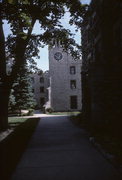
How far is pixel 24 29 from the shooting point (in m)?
19.0

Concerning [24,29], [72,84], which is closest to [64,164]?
[24,29]

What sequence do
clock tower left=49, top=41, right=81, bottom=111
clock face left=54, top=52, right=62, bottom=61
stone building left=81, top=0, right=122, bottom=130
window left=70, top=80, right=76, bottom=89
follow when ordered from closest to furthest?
stone building left=81, top=0, right=122, bottom=130
clock tower left=49, top=41, right=81, bottom=111
clock face left=54, top=52, right=62, bottom=61
window left=70, top=80, right=76, bottom=89

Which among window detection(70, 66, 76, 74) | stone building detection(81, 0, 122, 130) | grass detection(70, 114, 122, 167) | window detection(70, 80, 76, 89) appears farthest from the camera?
window detection(70, 66, 76, 74)

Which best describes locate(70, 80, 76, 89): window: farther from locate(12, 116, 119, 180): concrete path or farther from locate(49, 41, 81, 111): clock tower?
locate(12, 116, 119, 180): concrete path

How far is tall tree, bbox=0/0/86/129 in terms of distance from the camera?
15.1 meters

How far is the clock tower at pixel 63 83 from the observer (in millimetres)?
45375

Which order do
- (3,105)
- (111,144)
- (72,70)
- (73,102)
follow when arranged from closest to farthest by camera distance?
1. (111,144)
2. (3,105)
3. (73,102)
4. (72,70)

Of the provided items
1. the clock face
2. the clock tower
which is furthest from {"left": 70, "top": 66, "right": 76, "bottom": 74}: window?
the clock face

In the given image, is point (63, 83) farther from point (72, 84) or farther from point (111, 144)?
point (111, 144)

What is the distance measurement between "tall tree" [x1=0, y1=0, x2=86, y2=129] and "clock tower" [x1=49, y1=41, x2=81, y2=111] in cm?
2439

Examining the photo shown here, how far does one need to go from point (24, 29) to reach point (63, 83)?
27835mm

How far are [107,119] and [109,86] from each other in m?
1.85

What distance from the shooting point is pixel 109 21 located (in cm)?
1392

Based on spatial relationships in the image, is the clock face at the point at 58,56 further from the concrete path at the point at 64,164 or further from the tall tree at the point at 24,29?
the concrete path at the point at 64,164
